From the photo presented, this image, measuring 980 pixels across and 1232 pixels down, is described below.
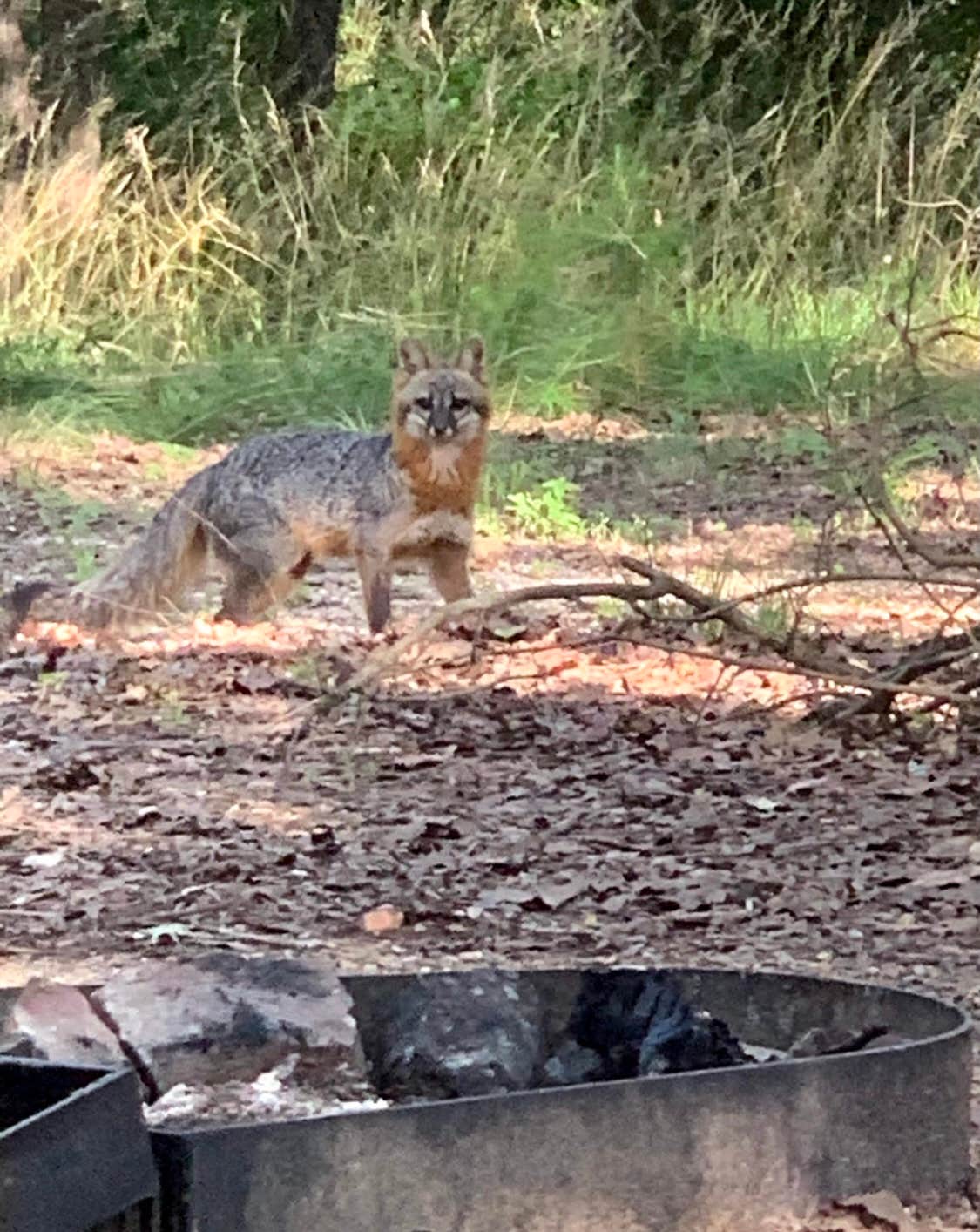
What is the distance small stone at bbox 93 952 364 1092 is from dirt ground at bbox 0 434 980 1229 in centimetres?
66

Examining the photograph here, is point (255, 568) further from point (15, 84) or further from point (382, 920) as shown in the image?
point (15, 84)

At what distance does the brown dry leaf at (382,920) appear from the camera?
14.1ft

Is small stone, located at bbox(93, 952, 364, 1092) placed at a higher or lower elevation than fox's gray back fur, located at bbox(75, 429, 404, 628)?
higher

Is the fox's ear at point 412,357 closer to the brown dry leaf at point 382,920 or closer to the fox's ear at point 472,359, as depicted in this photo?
the fox's ear at point 472,359

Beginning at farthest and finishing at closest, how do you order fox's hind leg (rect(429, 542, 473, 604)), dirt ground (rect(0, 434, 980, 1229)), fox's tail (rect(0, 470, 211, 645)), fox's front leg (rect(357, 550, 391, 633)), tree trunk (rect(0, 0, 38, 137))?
tree trunk (rect(0, 0, 38, 137)) → fox's hind leg (rect(429, 542, 473, 604)) → fox's front leg (rect(357, 550, 391, 633)) → fox's tail (rect(0, 470, 211, 645)) → dirt ground (rect(0, 434, 980, 1229))

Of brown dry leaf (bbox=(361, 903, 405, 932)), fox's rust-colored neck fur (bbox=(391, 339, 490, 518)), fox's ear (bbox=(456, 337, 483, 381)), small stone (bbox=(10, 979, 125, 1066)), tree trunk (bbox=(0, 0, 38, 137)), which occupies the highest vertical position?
tree trunk (bbox=(0, 0, 38, 137))

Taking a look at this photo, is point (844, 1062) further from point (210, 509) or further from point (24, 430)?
point (24, 430)

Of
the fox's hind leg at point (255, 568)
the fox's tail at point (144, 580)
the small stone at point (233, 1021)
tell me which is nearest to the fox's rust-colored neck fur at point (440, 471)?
the fox's hind leg at point (255, 568)

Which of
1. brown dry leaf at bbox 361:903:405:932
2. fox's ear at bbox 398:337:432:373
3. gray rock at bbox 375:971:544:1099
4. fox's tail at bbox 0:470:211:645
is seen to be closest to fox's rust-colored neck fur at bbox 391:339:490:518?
fox's ear at bbox 398:337:432:373

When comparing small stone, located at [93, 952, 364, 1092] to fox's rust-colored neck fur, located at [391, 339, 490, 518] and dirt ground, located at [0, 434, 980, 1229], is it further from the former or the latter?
fox's rust-colored neck fur, located at [391, 339, 490, 518]

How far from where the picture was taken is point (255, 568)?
25.5ft

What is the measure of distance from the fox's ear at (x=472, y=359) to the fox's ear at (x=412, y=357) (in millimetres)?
110

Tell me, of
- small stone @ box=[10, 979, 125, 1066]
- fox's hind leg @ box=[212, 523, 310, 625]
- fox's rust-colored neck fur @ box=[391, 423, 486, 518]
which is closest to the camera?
small stone @ box=[10, 979, 125, 1066]

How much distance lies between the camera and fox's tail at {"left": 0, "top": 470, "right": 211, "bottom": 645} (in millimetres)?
7000
